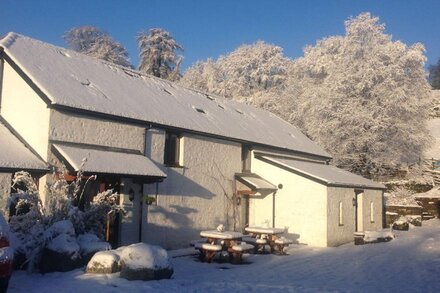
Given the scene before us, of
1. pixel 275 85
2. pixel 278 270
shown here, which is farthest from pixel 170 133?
pixel 275 85

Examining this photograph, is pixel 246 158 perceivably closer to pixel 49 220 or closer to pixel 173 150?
pixel 173 150

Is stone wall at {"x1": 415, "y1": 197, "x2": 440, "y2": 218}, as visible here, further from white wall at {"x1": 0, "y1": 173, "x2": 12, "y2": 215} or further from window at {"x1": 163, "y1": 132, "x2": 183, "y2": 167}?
white wall at {"x1": 0, "y1": 173, "x2": 12, "y2": 215}

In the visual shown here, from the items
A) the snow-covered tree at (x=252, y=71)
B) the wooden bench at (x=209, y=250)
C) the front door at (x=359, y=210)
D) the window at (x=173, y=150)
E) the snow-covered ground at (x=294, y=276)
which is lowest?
the snow-covered ground at (x=294, y=276)

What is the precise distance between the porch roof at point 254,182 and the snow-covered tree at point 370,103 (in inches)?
469

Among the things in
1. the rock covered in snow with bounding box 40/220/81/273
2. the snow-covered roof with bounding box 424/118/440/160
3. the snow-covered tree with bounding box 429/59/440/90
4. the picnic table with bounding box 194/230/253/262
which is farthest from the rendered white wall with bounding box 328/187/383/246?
the snow-covered tree with bounding box 429/59/440/90

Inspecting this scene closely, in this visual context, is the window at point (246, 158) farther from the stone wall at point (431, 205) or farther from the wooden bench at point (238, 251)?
the stone wall at point (431, 205)

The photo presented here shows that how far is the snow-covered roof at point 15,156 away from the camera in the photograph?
11.8 metres

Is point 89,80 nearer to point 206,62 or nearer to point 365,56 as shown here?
point 365,56

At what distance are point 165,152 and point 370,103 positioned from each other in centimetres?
1860

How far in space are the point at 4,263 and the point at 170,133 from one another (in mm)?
10639

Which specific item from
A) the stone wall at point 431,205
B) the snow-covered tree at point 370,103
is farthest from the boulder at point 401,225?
the snow-covered tree at point 370,103

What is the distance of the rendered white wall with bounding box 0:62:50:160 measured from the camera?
12.9 meters

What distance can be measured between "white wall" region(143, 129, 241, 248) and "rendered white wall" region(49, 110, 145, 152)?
703 millimetres

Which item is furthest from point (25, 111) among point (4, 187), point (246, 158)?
point (246, 158)
